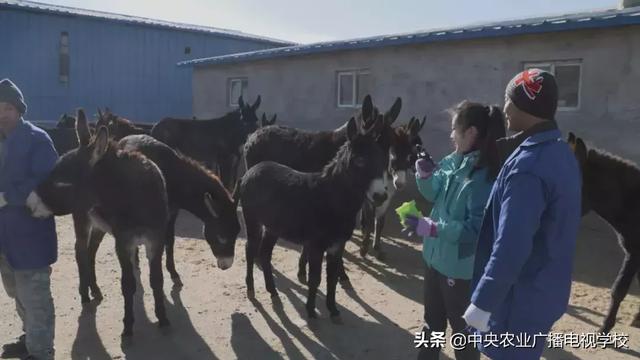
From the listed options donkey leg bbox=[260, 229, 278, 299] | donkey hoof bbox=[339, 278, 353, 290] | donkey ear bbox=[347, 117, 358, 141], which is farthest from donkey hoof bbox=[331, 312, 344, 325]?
donkey ear bbox=[347, 117, 358, 141]

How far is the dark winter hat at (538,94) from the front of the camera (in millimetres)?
2008

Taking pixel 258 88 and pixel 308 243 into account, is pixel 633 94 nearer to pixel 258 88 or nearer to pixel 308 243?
pixel 308 243

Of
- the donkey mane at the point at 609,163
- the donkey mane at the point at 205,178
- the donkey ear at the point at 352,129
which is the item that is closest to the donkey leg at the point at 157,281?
the donkey mane at the point at 205,178

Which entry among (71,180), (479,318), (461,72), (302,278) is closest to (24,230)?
(71,180)

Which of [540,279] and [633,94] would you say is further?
[633,94]

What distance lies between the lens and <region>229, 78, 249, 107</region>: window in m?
14.9

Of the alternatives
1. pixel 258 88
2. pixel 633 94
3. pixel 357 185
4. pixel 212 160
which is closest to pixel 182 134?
pixel 212 160

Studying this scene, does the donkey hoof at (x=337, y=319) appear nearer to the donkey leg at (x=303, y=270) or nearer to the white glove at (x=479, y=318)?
the donkey leg at (x=303, y=270)

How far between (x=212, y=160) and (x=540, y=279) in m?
9.66

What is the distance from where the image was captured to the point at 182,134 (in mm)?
10742

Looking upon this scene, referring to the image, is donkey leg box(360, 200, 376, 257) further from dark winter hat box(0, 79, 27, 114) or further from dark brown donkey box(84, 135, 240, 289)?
dark winter hat box(0, 79, 27, 114)

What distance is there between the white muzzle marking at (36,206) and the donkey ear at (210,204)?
1.59 metres

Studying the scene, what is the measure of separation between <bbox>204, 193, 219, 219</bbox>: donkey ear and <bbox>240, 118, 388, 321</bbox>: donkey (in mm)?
425

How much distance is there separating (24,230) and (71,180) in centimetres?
52
